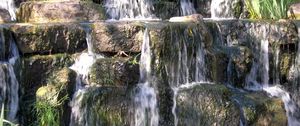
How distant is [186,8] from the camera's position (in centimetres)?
1012

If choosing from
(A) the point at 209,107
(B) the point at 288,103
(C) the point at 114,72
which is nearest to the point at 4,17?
(C) the point at 114,72

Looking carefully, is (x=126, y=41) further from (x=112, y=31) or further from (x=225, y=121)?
(x=225, y=121)

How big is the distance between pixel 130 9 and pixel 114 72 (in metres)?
3.39

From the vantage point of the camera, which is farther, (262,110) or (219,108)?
(262,110)

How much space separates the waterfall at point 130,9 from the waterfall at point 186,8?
0.69 meters

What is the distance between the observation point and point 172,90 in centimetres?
649

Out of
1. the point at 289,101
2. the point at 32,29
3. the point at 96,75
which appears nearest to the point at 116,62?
the point at 96,75

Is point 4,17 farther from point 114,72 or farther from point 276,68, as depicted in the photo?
point 276,68

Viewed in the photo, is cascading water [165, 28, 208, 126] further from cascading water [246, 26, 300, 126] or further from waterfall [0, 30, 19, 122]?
waterfall [0, 30, 19, 122]

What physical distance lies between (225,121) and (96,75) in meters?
1.63

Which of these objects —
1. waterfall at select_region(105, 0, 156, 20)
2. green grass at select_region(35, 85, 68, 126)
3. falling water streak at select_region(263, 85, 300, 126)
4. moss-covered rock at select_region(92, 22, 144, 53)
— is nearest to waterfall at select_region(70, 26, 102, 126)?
moss-covered rock at select_region(92, 22, 144, 53)

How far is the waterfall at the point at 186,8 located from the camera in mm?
9992

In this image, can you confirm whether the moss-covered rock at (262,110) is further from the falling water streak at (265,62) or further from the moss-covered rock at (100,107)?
the moss-covered rock at (100,107)

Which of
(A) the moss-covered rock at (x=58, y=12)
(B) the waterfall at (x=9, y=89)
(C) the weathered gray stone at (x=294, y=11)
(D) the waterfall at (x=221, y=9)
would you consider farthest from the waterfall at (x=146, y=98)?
(D) the waterfall at (x=221, y=9)
